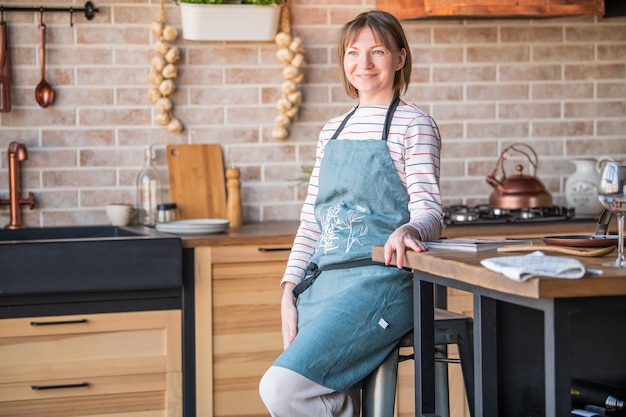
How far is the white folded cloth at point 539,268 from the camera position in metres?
1.67

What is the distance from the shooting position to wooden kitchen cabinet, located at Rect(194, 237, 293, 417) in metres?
3.36

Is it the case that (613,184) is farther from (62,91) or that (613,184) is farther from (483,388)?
(62,91)

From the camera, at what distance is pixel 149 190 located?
3.83m

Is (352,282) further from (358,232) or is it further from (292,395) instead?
(292,395)

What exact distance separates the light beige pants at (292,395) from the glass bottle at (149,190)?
1.72 metres

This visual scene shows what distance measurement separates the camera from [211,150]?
3918mm


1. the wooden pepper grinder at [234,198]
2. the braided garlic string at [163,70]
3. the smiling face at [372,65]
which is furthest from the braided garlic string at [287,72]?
the smiling face at [372,65]

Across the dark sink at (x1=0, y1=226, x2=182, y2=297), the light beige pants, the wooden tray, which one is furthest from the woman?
the dark sink at (x1=0, y1=226, x2=182, y2=297)

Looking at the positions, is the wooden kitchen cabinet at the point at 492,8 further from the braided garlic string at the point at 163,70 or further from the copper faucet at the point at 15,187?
the copper faucet at the point at 15,187

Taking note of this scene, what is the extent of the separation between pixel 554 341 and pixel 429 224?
64cm

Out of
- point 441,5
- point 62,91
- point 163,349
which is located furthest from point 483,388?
point 62,91

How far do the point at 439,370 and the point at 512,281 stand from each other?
754 mm

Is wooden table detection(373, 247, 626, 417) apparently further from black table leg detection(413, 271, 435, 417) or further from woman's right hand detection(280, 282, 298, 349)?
woman's right hand detection(280, 282, 298, 349)

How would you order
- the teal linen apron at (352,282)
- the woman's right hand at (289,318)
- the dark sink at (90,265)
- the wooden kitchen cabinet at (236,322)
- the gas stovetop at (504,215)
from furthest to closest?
1. the gas stovetop at (504,215)
2. the wooden kitchen cabinet at (236,322)
3. the dark sink at (90,265)
4. the woman's right hand at (289,318)
5. the teal linen apron at (352,282)
